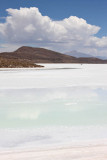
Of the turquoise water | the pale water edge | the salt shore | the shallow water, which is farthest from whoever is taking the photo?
the turquoise water

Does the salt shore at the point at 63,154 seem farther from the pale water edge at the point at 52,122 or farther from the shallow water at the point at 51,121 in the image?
the shallow water at the point at 51,121

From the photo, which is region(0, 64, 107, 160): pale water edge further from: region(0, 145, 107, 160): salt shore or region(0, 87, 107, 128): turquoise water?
region(0, 145, 107, 160): salt shore

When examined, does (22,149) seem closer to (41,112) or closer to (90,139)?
(90,139)

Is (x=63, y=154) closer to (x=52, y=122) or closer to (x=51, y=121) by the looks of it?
(x=52, y=122)

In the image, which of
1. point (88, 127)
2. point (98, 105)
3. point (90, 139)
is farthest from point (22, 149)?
point (98, 105)

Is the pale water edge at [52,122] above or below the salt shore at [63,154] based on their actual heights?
below

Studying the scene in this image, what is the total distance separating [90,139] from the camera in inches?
231

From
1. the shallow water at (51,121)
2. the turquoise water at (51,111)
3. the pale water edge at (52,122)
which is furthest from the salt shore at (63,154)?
the turquoise water at (51,111)

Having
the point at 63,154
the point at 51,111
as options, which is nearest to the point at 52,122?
the point at 51,111

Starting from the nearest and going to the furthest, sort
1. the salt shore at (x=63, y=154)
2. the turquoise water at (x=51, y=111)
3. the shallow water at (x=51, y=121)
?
1. the salt shore at (x=63, y=154)
2. the shallow water at (x=51, y=121)
3. the turquoise water at (x=51, y=111)

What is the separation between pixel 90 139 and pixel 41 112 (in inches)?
150

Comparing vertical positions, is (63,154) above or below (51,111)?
above

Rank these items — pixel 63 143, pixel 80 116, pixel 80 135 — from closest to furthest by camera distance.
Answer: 1. pixel 63 143
2. pixel 80 135
3. pixel 80 116

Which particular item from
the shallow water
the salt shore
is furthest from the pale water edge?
the salt shore
